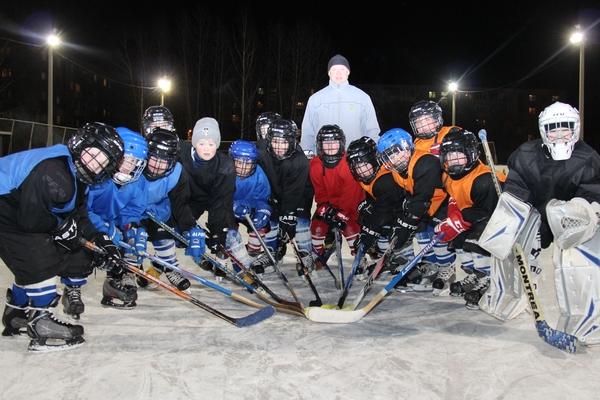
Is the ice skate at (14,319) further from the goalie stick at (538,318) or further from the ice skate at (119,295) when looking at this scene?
the goalie stick at (538,318)

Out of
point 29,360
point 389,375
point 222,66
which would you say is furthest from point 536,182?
point 222,66

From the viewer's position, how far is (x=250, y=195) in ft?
13.2

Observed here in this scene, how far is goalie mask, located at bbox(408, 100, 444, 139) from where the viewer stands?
12.6 feet

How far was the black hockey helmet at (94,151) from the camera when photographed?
7.89ft

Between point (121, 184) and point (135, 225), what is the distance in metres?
0.43

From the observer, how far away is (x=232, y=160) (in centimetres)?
378

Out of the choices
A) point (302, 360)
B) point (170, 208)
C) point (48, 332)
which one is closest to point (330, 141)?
point (170, 208)

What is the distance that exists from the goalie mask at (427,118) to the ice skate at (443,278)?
102 centimetres

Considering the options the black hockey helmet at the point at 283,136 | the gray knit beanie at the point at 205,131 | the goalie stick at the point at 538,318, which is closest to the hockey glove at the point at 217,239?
the gray knit beanie at the point at 205,131

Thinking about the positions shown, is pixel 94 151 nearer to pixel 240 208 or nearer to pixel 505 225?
pixel 240 208

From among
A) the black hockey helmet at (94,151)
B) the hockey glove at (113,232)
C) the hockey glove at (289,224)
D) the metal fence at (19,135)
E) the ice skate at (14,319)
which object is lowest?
the ice skate at (14,319)

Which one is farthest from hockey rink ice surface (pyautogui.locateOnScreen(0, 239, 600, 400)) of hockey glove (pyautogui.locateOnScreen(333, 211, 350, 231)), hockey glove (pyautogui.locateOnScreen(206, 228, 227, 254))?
A: hockey glove (pyautogui.locateOnScreen(333, 211, 350, 231))

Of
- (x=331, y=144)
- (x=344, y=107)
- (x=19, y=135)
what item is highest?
(x=19, y=135)

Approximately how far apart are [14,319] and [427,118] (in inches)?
119
